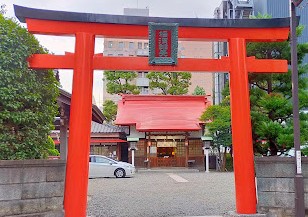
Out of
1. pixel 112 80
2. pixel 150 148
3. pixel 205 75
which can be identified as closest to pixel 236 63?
pixel 150 148

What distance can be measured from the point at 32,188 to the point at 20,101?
184 centimetres

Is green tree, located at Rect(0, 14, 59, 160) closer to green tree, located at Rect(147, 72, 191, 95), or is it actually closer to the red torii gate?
the red torii gate

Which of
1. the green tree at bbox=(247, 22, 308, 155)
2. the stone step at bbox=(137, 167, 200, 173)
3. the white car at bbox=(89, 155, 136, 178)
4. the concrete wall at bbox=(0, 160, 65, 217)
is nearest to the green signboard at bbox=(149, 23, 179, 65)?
the green tree at bbox=(247, 22, 308, 155)

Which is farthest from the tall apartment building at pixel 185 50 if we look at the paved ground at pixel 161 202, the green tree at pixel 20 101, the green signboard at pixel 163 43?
the green tree at pixel 20 101

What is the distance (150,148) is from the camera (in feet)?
104

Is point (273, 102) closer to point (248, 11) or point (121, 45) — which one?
point (248, 11)

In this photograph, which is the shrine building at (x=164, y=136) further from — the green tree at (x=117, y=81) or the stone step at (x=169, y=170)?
the green tree at (x=117, y=81)

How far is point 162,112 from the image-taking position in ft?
108

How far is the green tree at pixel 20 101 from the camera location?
7.80m

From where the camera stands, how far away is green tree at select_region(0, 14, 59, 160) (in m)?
7.80

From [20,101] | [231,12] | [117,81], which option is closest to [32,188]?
[20,101]

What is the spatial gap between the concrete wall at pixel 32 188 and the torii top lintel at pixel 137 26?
123 inches

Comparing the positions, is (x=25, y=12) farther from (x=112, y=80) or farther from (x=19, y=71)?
(x=112, y=80)

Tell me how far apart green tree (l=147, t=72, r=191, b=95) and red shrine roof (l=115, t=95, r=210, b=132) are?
331 centimetres
